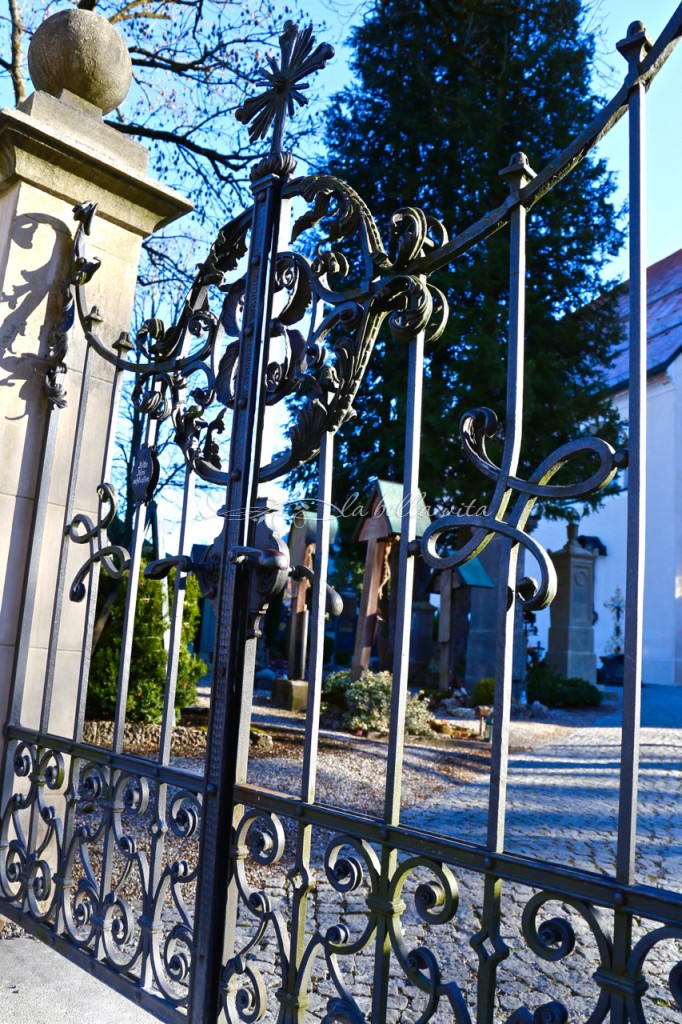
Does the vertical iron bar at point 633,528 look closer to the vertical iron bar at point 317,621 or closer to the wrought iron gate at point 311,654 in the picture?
the wrought iron gate at point 311,654

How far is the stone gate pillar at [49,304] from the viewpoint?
9.92 ft

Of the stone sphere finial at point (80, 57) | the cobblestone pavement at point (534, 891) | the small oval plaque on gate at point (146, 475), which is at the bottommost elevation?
the cobblestone pavement at point (534, 891)

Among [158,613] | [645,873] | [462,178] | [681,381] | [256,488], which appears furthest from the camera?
[681,381]

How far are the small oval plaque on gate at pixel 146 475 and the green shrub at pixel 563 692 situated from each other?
41.7 feet

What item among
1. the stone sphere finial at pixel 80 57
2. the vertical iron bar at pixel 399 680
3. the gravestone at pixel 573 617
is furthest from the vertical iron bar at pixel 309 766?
the gravestone at pixel 573 617

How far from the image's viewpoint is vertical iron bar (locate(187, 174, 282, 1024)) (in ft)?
6.71

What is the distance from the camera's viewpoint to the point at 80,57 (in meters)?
3.24

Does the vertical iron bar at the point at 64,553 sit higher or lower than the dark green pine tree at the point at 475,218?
lower

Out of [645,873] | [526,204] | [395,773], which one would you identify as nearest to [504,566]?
[395,773]

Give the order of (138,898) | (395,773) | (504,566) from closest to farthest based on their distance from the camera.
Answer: (504,566)
(395,773)
(138,898)

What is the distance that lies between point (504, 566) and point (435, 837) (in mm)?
569

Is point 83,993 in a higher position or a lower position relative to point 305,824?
lower

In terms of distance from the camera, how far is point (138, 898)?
3869 millimetres

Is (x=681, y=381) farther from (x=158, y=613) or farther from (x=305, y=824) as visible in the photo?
(x=305, y=824)
